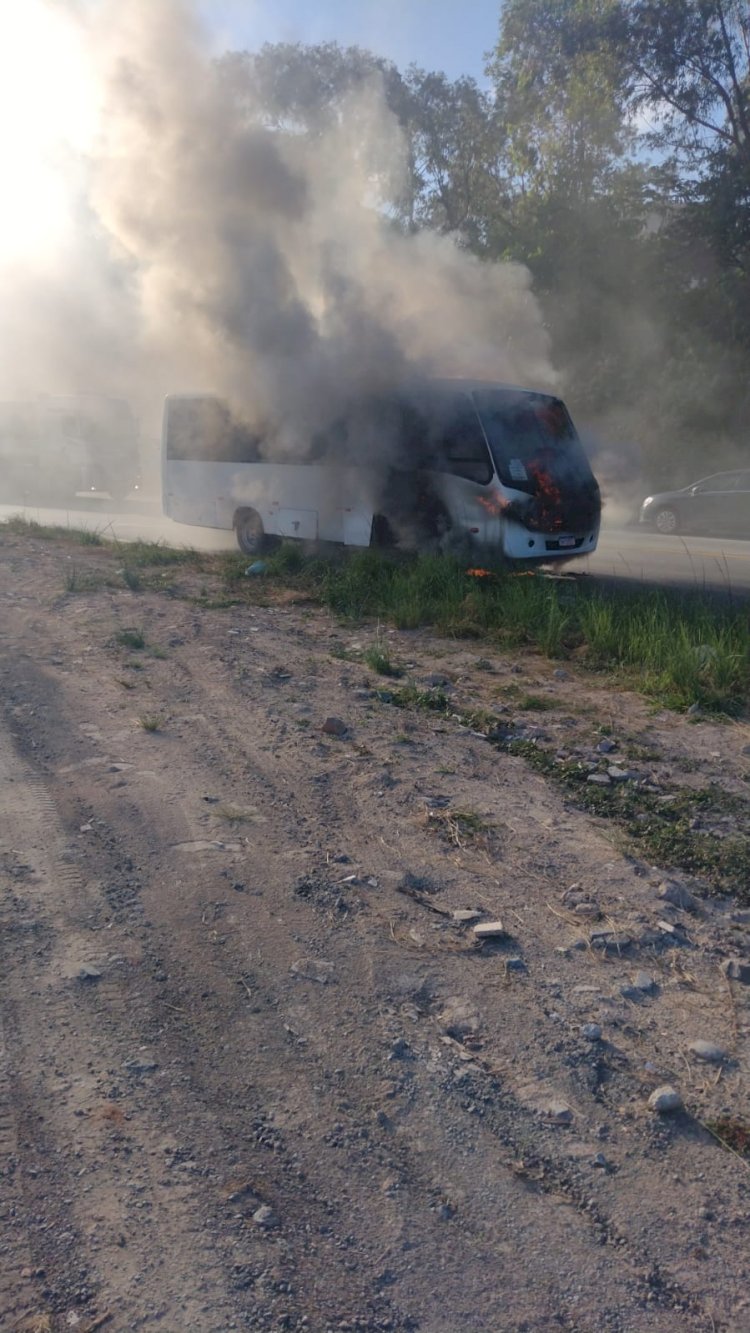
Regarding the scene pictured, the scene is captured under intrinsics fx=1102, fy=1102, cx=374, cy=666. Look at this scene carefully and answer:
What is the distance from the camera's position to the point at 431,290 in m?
12.7

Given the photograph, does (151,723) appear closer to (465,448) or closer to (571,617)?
(571,617)

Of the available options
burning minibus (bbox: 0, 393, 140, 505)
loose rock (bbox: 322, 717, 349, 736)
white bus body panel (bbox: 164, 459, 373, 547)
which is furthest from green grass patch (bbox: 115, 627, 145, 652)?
burning minibus (bbox: 0, 393, 140, 505)

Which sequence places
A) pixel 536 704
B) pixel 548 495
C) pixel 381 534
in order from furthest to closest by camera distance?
pixel 381 534 < pixel 548 495 < pixel 536 704

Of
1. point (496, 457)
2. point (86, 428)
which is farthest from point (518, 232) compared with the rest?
point (496, 457)

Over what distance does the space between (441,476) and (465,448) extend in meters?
0.39

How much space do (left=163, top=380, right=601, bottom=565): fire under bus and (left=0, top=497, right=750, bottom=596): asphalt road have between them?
5.44 ft

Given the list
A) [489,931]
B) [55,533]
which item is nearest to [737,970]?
[489,931]

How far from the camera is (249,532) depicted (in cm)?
1357

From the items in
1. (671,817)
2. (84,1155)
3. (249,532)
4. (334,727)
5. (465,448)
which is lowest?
(84,1155)

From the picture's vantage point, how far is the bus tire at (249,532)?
43.9 ft

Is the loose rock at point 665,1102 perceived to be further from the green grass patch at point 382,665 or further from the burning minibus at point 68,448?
the burning minibus at point 68,448

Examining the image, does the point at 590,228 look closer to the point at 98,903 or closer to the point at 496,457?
the point at 496,457

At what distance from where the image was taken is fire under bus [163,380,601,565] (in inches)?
419

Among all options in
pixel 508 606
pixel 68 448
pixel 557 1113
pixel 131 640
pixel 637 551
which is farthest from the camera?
pixel 68 448
